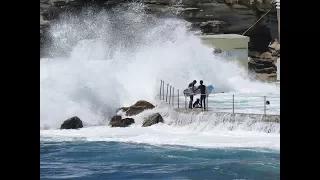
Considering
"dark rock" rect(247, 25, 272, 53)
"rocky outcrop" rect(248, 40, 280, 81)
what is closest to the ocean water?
"rocky outcrop" rect(248, 40, 280, 81)

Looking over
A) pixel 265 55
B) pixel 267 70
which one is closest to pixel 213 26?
pixel 265 55

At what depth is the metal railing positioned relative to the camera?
6.02m

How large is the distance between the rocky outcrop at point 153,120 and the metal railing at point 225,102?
21 cm

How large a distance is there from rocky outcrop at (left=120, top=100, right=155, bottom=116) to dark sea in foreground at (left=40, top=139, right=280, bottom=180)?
0.44m

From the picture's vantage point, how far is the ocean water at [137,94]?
5730mm

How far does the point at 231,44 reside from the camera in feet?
20.2

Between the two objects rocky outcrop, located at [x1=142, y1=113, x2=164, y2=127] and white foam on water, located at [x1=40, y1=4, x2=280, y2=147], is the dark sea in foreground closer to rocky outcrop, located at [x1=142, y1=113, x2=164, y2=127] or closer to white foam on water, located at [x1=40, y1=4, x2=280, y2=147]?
white foam on water, located at [x1=40, y1=4, x2=280, y2=147]

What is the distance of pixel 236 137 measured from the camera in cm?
596

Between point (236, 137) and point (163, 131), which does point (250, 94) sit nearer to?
point (236, 137)

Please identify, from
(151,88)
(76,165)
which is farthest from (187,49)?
(76,165)

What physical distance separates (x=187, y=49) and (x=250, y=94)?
972mm

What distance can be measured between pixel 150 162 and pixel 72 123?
1095 mm
